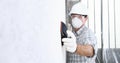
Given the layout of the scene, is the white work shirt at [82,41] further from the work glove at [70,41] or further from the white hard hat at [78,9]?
the work glove at [70,41]

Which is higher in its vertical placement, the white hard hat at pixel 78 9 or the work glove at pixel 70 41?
the white hard hat at pixel 78 9

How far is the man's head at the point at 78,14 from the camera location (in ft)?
4.80

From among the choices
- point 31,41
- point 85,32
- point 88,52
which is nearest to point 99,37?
point 85,32

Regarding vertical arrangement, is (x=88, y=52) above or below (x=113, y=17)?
below

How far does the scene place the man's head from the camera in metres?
1.46

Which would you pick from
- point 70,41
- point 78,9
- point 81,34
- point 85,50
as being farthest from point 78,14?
point 70,41

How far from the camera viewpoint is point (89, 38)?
1.46 m

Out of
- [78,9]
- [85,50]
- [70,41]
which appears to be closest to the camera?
[70,41]

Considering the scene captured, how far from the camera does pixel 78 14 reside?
1491 mm

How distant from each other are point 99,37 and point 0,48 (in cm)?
227

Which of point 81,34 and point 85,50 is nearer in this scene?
point 85,50

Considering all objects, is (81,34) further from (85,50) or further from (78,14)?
(85,50)

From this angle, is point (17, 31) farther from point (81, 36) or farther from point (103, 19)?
point (103, 19)

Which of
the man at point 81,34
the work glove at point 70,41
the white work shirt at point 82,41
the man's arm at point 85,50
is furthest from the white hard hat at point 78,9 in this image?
the work glove at point 70,41
